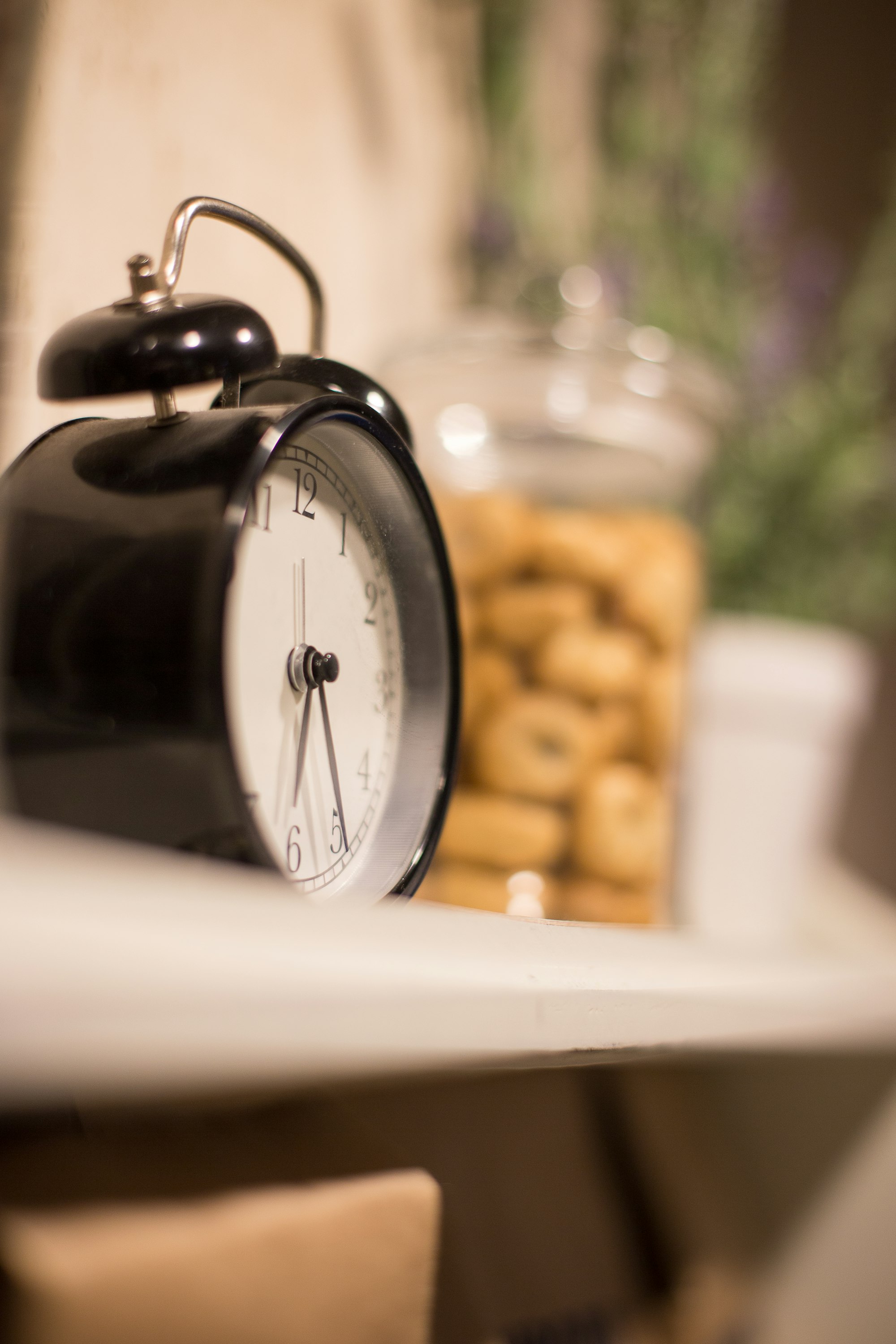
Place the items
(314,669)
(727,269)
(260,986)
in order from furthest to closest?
(727,269), (314,669), (260,986)

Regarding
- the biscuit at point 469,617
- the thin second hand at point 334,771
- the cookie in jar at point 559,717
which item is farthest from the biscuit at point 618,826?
the thin second hand at point 334,771

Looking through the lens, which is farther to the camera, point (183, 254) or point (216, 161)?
point (216, 161)

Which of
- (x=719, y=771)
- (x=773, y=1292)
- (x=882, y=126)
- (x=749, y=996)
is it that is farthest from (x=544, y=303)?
(x=882, y=126)

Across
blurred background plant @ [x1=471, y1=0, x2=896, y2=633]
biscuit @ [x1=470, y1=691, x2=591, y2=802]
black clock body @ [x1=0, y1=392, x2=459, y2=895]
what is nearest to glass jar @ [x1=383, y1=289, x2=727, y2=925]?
biscuit @ [x1=470, y1=691, x2=591, y2=802]

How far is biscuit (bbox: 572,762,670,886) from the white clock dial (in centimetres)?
19

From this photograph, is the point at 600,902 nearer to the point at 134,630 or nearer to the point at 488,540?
the point at 488,540

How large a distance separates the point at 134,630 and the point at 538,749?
0.29 m

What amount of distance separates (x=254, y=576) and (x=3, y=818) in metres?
0.10

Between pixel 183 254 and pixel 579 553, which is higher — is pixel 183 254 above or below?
above

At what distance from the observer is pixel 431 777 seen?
1.03 feet

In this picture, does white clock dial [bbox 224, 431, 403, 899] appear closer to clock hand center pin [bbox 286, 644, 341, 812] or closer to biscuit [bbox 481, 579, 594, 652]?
clock hand center pin [bbox 286, 644, 341, 812]

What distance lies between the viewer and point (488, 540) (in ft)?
1.63

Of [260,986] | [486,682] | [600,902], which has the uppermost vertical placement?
[260,986]

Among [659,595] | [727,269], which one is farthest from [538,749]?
[727,269]
